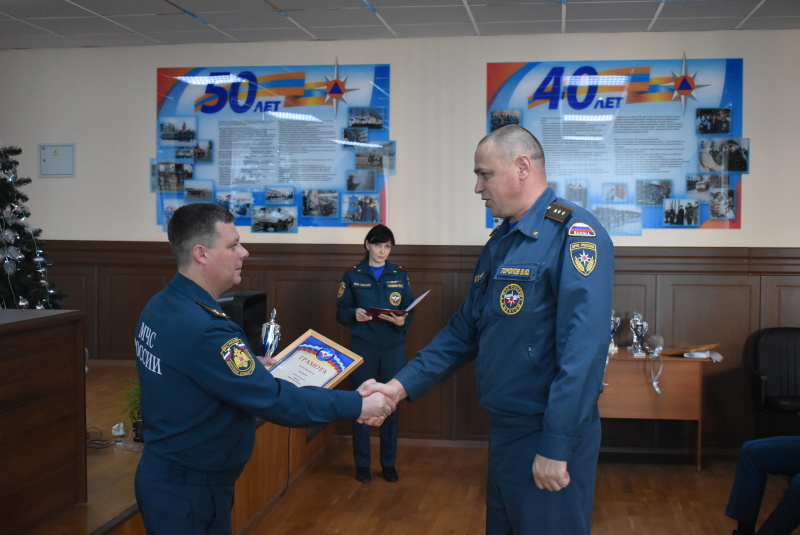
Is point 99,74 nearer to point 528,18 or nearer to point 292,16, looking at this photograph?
point 292,16

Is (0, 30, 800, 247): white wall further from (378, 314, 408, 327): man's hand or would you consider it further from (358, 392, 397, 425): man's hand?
(358, 392, 397, 425): man's hand

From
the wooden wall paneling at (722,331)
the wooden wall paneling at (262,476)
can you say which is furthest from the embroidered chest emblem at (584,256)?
the wooden wall paneling at (722,331)

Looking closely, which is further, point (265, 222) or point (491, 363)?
point (265, 222)

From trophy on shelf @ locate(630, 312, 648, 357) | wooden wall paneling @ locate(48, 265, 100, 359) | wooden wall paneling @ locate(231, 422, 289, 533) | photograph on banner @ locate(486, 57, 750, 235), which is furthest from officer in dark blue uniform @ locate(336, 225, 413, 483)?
wooden wall paneling @ locate(48, 265, 100, 359)

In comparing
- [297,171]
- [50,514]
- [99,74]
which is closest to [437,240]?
[297,171]

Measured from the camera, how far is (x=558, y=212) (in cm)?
248

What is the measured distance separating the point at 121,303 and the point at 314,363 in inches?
167

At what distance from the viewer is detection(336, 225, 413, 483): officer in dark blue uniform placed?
211 inches

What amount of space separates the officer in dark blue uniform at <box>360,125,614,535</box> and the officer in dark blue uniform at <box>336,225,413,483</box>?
8.95ft

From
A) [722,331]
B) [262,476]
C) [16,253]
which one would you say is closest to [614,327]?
[722,331]

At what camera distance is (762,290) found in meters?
6.02

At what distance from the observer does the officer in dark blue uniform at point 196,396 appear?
234 centimetres

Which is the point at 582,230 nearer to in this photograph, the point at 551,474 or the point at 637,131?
the point at 551,474

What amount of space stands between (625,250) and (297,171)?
2.78m
